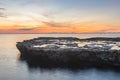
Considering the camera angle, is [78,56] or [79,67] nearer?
[79,67]

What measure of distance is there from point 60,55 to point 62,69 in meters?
7.52

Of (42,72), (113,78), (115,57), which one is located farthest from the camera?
(115,57)

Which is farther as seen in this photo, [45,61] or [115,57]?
[45,61]

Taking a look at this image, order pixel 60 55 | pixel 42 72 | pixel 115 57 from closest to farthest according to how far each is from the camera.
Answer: pixel 42 72 → pixel 115 57 → pixel 60 55

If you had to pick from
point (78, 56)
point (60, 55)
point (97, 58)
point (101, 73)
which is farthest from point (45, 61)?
point (101, 73)

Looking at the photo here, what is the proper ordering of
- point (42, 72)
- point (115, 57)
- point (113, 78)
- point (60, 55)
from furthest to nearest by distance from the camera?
point (60, 55), point (115, 57), point (42, 72), point (113, 78)

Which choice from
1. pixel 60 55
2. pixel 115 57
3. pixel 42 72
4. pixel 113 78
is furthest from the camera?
pixel 60 55

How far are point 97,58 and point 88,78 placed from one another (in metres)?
10.9

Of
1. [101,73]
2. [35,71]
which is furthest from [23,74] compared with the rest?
[101,73]

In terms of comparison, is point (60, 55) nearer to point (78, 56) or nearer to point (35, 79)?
point (78, 56)

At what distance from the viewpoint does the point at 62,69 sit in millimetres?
50125

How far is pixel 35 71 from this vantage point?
49781mm

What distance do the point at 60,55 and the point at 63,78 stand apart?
41.9 feet

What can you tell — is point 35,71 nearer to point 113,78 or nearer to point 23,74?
point 23,74
